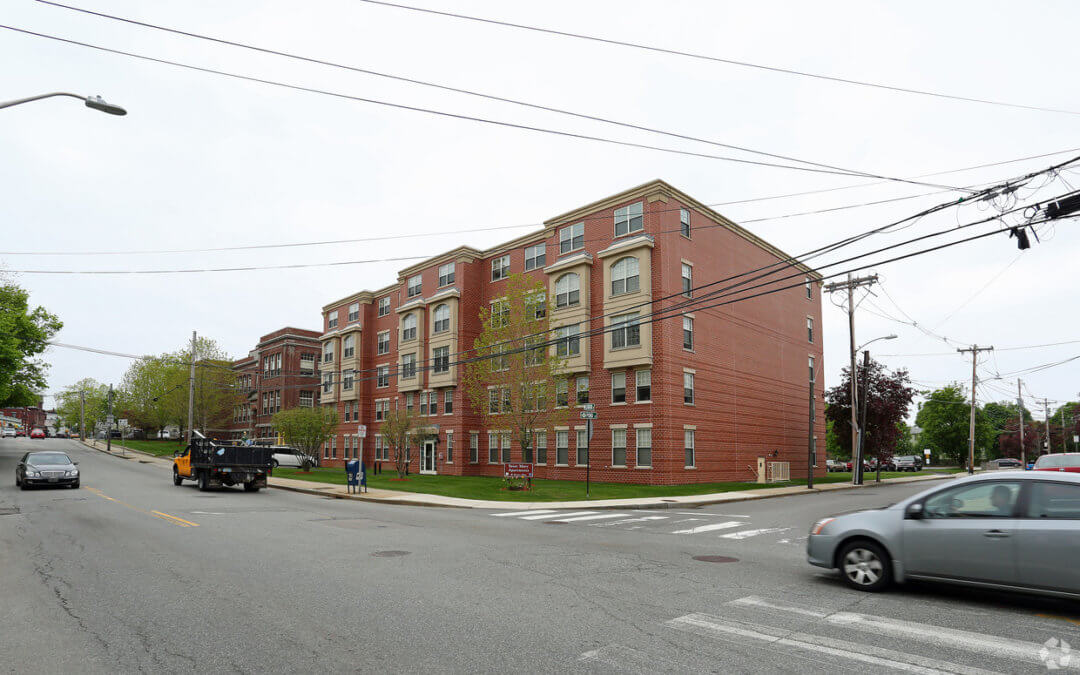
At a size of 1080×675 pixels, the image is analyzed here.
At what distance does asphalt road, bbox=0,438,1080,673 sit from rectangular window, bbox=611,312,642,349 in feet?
60.6

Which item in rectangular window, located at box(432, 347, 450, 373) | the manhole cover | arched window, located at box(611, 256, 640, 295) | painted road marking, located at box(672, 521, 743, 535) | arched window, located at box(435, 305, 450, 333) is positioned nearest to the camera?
the manhole cover

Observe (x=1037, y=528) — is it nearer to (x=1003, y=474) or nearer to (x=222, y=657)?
(x=1003, y=474)

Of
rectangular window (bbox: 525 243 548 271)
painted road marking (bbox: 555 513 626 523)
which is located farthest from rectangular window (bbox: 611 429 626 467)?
painted road marking (bbox: 555 513 626 523)

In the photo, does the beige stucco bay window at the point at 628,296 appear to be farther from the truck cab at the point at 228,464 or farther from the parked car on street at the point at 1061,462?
the truck cab at the point at 228,464

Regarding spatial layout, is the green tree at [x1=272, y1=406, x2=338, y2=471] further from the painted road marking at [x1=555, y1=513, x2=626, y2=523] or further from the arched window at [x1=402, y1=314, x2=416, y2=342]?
the painted road marking at [x1=555, y1=513, x2=626, y2=523]

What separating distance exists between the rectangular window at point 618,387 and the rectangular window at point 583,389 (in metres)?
1.75

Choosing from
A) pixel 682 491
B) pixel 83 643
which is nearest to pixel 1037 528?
pixel 83 643

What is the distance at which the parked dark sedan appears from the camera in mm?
23797

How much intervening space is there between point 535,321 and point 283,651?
75.3 feet

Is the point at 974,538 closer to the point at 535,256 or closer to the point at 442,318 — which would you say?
the point at 535,256

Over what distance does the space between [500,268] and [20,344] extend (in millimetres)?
33469

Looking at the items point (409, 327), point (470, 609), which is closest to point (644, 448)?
point (409, 327)

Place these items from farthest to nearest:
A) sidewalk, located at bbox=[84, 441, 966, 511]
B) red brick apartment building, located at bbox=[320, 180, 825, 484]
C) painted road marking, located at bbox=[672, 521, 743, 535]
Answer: red brick apartment building, located at bbox=[320, 180, 825, 484], sidewalk, located at bbox=[84, 441, 966, 511], painted road marking, located at bbox=[672, 521, 743, 535]

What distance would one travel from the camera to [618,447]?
31.6 m
